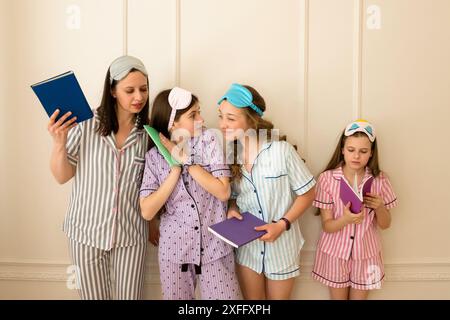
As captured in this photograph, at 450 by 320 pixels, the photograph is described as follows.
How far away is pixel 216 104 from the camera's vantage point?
2.43m

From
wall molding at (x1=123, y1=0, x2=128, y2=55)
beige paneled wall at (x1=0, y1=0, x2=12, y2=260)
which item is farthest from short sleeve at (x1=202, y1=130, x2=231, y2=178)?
beige paneled wall at (x1=0, y1=0, x2=12, y2=260)

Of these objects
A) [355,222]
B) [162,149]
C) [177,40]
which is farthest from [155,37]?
[355,222]

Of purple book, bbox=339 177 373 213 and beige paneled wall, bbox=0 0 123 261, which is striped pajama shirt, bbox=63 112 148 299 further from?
purple book, bbox=339 177 373 213

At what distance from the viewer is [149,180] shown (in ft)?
6.74

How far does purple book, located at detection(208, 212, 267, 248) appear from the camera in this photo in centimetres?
193

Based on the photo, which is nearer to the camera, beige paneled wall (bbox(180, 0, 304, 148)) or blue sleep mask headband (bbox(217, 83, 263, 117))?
blue sleep mask headband (bbox(217, 83, 263, 117))

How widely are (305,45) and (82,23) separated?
1306 mm

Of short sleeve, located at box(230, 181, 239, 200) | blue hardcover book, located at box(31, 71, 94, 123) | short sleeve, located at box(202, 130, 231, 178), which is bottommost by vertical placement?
short sleeve, located at box(230, 181, 239, 200)

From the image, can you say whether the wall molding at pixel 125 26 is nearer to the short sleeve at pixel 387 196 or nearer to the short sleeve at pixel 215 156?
the short sleeve at pixel 215 156

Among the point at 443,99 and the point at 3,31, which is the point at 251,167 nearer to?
the point at 443,99

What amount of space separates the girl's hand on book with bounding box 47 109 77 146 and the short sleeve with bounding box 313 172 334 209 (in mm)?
1352

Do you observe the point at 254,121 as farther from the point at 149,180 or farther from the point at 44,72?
the point at 44,72

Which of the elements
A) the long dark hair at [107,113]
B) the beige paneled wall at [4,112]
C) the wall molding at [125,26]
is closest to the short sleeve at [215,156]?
the long dark hair at [107,113]
